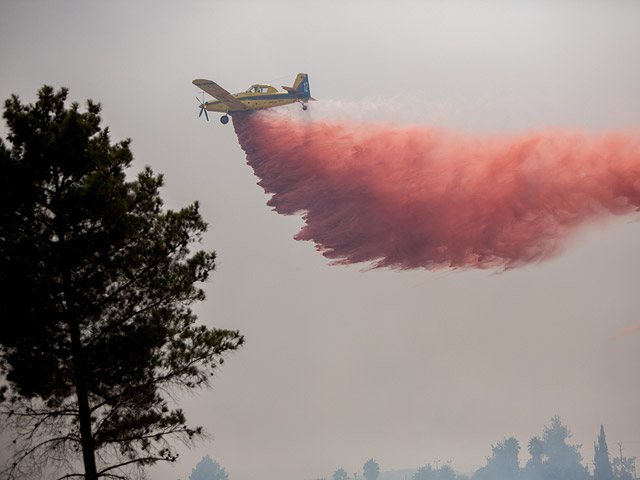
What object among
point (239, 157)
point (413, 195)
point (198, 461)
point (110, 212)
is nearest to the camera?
point (110, 212)

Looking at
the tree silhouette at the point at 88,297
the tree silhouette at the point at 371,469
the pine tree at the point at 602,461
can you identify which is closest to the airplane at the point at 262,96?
the tree silhouette at the point at 88,297

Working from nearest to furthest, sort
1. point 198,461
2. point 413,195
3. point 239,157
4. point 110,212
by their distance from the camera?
1. point 110,212
2. point 413,195
3. point 239,157
4. point 198,461

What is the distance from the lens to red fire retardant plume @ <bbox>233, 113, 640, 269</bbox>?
12.5 m

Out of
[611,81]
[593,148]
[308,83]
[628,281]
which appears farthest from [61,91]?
[628,281]

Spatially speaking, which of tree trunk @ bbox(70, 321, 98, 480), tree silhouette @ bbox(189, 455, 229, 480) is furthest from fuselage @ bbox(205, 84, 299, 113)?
tree silhouette @ bbox(189, 455, 229, 480)

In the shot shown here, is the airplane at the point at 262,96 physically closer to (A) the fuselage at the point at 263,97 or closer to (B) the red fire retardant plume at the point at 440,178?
Answer: (A) the fuselage at the point at 263,97

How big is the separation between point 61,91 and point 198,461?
1009 centimetres

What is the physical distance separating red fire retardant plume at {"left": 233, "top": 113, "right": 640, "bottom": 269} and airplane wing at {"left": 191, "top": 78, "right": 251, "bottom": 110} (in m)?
0.26

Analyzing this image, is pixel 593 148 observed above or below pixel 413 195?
above

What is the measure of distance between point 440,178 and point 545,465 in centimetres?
1341

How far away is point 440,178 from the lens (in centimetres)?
1268

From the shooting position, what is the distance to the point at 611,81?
Result: 13383mm

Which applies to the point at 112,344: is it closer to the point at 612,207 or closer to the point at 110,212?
the point at 110,212

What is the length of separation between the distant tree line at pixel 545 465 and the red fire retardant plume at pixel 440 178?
550 centimetres
